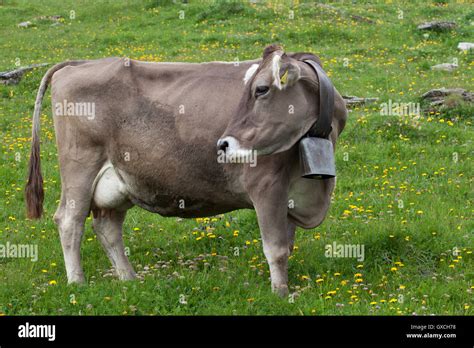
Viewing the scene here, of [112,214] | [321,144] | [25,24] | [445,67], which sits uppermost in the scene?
[321,144]

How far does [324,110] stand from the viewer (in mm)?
7523

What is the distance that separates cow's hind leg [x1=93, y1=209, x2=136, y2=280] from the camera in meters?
8.89

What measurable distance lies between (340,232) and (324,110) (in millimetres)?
2792

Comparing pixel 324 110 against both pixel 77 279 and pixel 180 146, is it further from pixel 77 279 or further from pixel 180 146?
pixel 77 279

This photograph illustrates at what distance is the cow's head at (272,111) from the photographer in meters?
7.31

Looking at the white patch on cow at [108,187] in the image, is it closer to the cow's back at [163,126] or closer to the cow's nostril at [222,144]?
the cow's back at [163,126]

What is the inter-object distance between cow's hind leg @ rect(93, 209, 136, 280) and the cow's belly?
0.31 meters

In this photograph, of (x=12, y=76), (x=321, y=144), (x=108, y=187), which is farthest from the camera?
(x=12, y=76)

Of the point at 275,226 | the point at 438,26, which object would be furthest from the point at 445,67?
the point at 275,226

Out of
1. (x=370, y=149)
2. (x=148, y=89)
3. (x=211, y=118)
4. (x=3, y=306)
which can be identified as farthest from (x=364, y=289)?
(x=370, y=149)

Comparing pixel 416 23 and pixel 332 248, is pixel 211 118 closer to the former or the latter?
pixel 332 248

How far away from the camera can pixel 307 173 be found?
745cm

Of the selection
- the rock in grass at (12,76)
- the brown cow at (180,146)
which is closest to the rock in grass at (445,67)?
the rock in grass at (12,76)

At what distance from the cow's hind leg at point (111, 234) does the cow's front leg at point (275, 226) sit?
192cm
